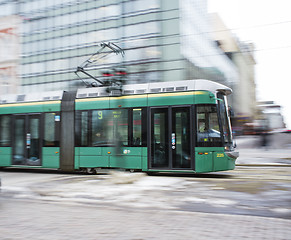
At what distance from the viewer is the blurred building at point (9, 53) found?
3484 cm

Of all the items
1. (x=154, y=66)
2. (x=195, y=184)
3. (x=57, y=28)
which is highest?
(x=57, y=28)

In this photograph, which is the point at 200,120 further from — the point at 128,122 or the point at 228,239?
the point at 228,239

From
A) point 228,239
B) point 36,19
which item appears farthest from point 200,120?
point 36,19

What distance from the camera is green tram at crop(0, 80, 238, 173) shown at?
31.2 ft

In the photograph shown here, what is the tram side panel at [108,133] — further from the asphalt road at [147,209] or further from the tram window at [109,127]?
the asphalt road at [147,209]

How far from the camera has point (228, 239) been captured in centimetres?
367

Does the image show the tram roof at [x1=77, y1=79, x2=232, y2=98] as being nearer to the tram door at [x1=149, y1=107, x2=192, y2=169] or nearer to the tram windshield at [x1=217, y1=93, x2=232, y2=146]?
the tram windshield at [x1=217, y1=93, x2=232, y2=146]

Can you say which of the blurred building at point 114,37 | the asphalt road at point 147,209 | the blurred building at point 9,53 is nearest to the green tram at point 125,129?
the asphalt road at point 147,209

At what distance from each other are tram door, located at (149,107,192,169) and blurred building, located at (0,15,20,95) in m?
29.3

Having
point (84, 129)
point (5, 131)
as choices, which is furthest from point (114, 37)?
point (84, 129)

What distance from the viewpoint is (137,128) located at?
10.2 meters

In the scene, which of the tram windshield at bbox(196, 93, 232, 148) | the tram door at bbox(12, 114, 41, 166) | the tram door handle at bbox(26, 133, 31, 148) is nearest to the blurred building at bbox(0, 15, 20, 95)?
the tram door at bbox(12, 114, 41, 166)

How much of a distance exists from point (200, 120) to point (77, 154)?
4601 mm

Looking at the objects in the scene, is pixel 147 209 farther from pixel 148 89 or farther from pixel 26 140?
pixel 26 140
